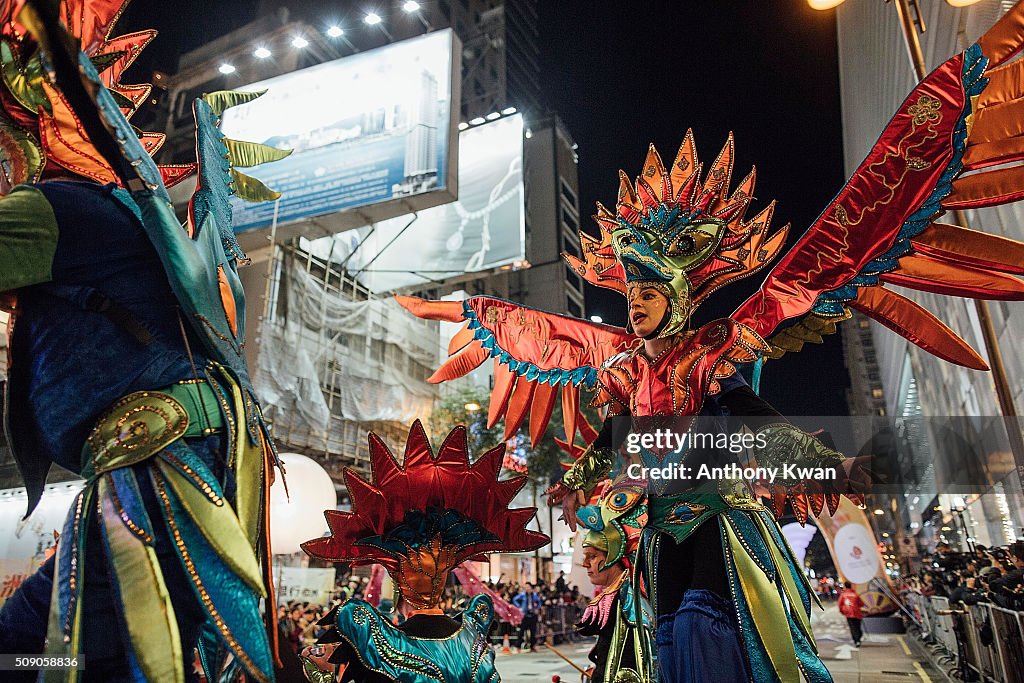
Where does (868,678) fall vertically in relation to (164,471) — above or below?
below

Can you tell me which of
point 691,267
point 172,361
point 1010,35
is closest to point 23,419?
point 172,361

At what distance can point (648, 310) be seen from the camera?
3.08 metres

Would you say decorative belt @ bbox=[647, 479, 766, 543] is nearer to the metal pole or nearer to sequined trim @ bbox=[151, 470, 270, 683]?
sequined trim @ bbox=[151, 470, 270, 683]

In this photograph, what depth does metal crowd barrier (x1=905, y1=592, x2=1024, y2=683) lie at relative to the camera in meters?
4.93

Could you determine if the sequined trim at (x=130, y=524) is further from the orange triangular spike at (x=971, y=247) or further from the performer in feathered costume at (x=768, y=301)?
the orange triangular spike at (x=971, y=247)

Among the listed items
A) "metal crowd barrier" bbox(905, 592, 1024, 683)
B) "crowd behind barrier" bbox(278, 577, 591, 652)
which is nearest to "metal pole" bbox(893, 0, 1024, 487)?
"metal crowd barrier" bbox(905, 592, 1024, 683)

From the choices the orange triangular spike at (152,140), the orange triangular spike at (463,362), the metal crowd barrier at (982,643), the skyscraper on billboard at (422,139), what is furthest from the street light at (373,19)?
the metal crowd barrier at (982,643)

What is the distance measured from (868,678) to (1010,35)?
5922 millimetres

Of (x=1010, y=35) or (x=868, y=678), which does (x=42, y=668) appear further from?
(x=868, y=678)

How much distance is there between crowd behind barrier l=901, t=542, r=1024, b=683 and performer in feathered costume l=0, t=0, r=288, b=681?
533 cm

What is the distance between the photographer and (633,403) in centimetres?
312

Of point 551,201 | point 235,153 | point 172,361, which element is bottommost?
point 172,361

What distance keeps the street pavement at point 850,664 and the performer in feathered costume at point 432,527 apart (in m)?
2.36

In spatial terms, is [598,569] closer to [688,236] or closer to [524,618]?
[688,236]
